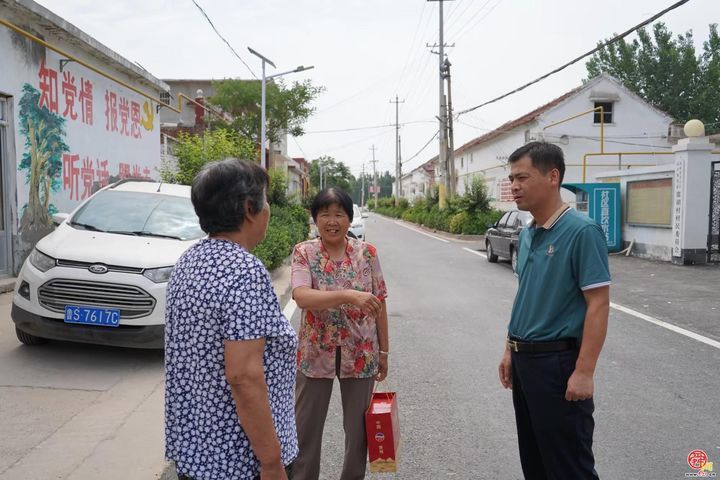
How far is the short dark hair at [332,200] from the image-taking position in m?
3.28

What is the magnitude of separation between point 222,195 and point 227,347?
0.48m

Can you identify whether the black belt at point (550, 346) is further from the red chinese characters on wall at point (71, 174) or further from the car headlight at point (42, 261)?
the red chinese characters on wall at point (71, 174)

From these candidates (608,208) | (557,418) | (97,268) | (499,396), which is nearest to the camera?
(557,418)

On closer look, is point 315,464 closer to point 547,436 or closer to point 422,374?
point 547,436

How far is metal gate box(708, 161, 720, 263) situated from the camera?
14.9 metres

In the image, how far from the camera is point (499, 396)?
531cm

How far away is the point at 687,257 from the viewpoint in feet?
48.8

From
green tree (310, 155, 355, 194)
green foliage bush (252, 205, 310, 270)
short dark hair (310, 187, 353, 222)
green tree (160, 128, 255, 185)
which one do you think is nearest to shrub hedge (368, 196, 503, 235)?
green foliage bush (252, 205, 310, 270)

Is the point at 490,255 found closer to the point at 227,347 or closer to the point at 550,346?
the point at 550,346

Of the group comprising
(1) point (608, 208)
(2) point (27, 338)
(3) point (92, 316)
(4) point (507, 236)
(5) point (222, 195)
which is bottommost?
(2) point (27, 338)

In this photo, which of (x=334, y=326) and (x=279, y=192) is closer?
(x=334, y=326)

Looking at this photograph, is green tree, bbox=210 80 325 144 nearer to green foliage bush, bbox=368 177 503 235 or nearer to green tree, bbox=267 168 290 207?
green foliage bush, bbox=368 177 503 235

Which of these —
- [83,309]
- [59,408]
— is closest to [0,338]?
[83,309]

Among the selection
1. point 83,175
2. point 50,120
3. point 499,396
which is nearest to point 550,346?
point 499,396
